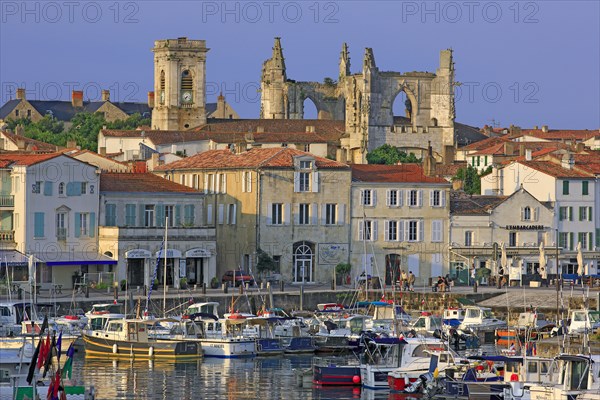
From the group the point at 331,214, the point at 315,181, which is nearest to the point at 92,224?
the point at 315,181

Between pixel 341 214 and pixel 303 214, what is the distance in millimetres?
2102

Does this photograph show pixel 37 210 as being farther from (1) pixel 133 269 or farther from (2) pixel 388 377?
(2) pixel 388 377

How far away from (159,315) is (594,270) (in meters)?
31.1

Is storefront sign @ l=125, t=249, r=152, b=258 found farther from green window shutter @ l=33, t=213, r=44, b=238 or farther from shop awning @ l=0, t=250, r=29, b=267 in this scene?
shop awning @ l=0, t=250, r=29, b=267

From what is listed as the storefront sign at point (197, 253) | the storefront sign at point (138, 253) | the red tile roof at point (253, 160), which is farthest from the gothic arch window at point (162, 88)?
the storefront sign at point (138, 253)

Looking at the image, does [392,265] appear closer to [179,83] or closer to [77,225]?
[77,225]

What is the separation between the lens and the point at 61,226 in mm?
91375

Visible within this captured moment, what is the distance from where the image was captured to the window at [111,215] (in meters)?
93.5

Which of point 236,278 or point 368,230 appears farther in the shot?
point 368,230

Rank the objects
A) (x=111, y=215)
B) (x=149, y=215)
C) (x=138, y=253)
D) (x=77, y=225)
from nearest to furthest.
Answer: (x=138, y=253)
(x=77, y=225)
(x=111, y=215)
(x=149, y=215)

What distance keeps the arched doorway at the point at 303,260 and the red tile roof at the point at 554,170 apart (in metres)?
16.1

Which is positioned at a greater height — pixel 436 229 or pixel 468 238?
pixel 436 229

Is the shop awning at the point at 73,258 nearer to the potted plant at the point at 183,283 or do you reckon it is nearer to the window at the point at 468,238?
the potted plant at the point at 183,283

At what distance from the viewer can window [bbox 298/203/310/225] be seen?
319ft
